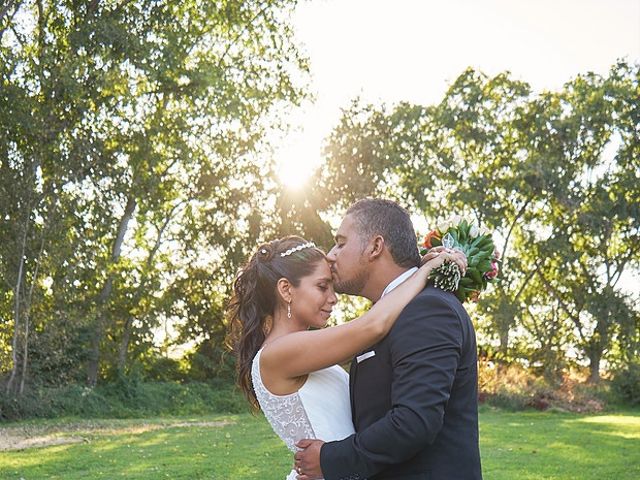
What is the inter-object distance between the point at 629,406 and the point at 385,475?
101ft

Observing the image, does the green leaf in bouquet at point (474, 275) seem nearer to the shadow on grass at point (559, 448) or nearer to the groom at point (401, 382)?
the groom at point (401, 382)

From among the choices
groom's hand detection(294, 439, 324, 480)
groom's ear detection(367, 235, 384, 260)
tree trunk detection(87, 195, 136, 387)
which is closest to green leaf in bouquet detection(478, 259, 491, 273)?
groom's ear detection(367, 235, 384, 260)

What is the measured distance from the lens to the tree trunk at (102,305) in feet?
92.6

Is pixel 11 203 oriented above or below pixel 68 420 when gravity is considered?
above

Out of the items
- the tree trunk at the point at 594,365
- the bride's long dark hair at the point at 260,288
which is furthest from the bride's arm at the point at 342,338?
the tree trunk at the point at 594,365

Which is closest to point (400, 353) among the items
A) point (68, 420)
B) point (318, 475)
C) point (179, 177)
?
point (318, 475)

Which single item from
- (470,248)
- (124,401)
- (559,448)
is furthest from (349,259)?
(124,401)

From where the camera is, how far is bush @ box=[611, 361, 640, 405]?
1252 inches

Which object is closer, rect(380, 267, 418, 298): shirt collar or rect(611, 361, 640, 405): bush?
rect(380, 267, 418, 298): shirt collar

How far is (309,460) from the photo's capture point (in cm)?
346

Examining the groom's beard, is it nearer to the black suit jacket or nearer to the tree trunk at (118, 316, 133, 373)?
the black suit jacket

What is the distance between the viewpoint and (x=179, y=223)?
112 ft

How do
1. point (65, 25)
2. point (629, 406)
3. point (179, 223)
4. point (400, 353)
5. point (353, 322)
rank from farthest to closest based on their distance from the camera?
point (179, 223) → point (629, 406) → point (65, 25) → point (353, 322) → point (400, 353)

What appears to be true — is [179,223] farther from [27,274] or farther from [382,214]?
[382,214]
